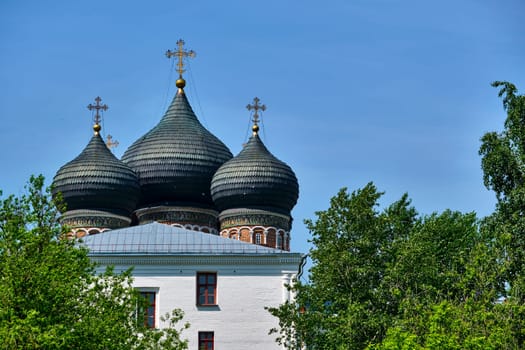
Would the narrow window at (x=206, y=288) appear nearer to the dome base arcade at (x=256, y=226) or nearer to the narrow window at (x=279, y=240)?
the dome base arcade at (x=256, y=226)

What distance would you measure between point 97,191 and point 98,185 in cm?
26

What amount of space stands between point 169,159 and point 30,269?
99.3 feet

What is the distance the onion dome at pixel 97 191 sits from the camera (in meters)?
49.7

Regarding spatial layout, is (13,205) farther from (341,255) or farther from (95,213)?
(95,213)

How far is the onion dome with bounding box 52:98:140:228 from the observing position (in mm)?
49688

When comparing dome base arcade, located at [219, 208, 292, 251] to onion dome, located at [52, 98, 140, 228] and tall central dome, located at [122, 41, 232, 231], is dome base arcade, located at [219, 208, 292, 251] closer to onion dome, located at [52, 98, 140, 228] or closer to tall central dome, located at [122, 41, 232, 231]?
tall central dome, located at [122, 41, 232, 231]

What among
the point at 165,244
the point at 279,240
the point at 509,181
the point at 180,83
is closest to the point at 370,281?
the point at 509,181

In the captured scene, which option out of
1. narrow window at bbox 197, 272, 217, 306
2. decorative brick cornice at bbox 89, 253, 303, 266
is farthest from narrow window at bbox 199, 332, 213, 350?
decorative brick cornice at bbox 89, 253, 303, 266

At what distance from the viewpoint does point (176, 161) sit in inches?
2077

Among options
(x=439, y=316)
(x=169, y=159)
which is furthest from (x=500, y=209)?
(x=169, y=159)

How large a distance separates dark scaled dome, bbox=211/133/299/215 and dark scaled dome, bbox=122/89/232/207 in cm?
147

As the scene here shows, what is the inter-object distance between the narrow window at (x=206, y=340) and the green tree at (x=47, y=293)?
30.5ft

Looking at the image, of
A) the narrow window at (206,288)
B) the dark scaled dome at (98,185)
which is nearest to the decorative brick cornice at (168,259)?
the narrow window at (206,288)

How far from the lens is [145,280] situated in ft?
112
